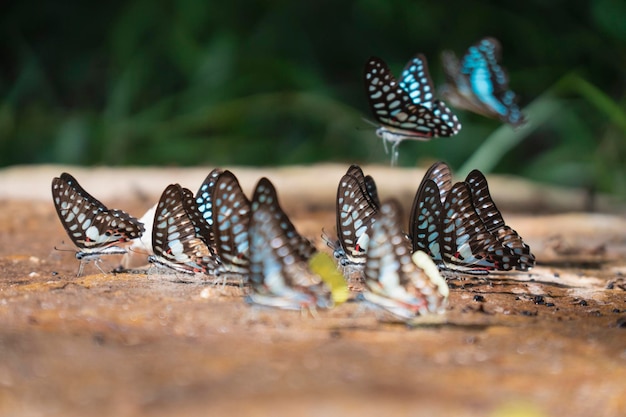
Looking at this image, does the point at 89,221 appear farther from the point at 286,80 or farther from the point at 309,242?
the point at 286,80

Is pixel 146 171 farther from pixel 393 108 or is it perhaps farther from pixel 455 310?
pixel 455 310

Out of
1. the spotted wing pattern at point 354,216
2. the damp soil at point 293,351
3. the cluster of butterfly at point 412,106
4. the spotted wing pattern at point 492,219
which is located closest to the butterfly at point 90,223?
the damp soil at point 293,351

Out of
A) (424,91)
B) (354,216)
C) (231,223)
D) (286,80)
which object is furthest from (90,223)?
(286,80)

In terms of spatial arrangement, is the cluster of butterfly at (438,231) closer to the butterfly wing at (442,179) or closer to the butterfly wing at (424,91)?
the butterfly wing at (442,179)

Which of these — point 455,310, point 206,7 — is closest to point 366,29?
point 206,7

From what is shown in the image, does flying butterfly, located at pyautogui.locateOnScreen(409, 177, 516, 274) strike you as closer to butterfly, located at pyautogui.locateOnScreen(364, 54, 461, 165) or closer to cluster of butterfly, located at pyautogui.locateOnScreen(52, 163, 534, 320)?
cluster of butterfly, located at pyautogui.locateOnScreen(52, 163, 534, 320)

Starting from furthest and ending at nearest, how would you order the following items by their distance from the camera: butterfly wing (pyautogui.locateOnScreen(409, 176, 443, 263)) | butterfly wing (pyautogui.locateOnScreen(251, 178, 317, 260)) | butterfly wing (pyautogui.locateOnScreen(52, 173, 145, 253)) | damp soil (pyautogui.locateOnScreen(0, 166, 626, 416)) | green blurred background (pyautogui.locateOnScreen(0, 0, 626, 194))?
green blurred background (pyautogui.locateOnScreen(0, 0, 626, 194))
butterfly wing (pyautogui.locateOnScreen(52, 173, 145, 253))
butterfly wing (pyautogui.locateOnScreen(409, 176, 443, 263))
butterfly wing (pyautogui.locateOnScreen(251, 178, 317, 260))
damp soil (pyautogui.locateOnScreen(0, 166, 626, 416))

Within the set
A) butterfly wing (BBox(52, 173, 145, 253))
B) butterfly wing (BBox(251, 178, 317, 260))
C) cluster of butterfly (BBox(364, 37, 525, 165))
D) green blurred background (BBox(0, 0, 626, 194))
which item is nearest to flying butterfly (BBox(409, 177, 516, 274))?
cluster of butterfly (BBox(364, 37, 525, 165))
